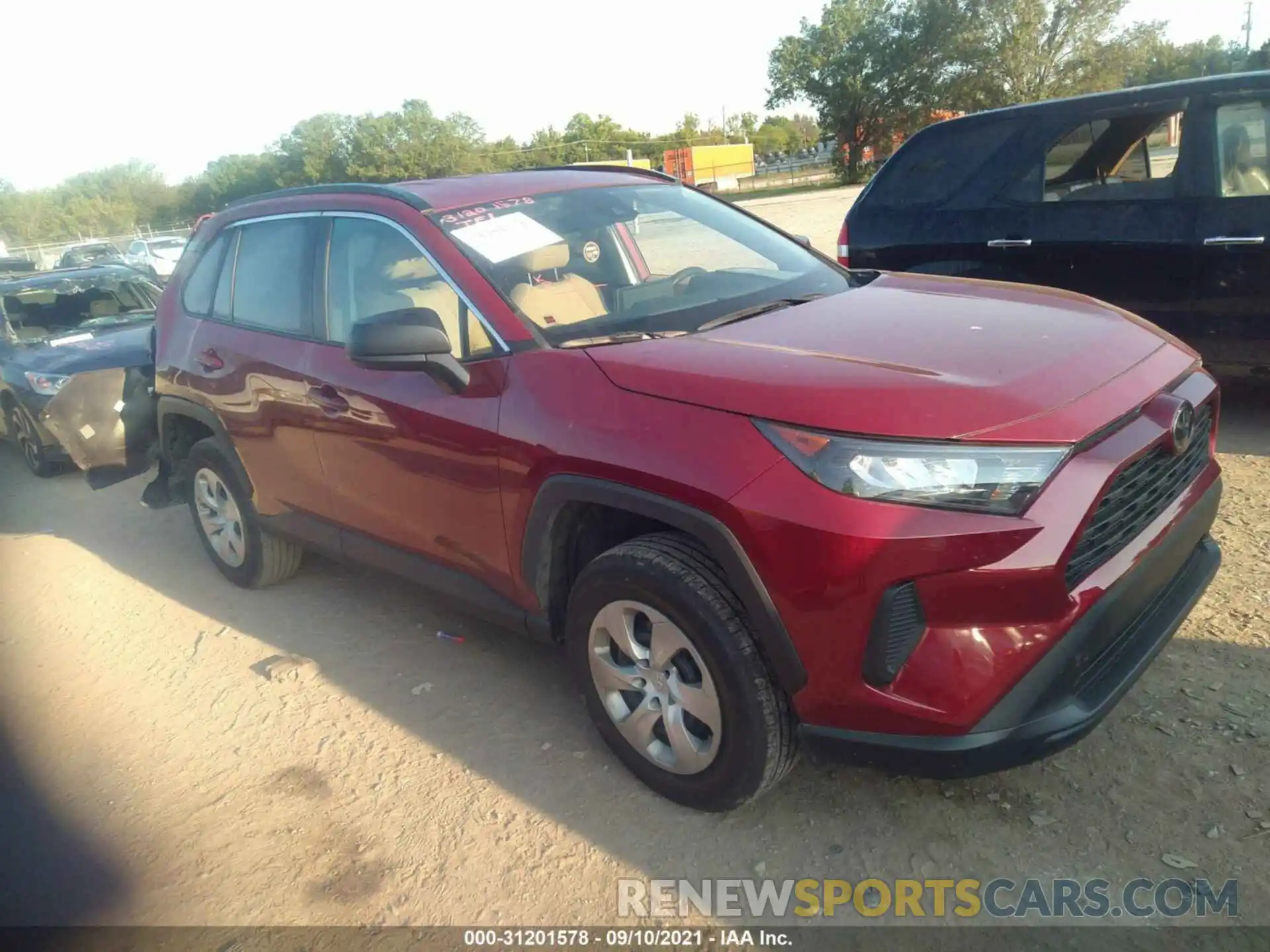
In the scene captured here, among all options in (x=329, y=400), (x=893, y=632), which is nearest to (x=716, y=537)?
(x=893, y=632)

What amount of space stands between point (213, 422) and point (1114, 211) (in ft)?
15.8

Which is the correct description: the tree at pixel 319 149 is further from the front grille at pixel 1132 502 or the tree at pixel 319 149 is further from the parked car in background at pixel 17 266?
the front grille at pixel 1132 502

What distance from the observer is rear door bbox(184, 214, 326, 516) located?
387 centimetres

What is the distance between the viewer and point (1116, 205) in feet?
17.3

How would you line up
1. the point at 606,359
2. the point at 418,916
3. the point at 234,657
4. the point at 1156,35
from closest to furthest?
the point at 418,916
the point at 606,359
the point at 234,657
the point at 1156,35

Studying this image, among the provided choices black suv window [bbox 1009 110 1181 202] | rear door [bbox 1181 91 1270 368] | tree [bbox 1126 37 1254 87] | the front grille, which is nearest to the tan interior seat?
the front grille

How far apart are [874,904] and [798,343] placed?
1.51 m

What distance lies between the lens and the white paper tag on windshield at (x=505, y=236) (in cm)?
328

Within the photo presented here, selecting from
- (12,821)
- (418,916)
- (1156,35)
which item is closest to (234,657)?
(12,821)

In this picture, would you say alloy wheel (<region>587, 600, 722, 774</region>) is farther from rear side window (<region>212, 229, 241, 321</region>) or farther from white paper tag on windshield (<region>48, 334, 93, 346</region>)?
white paper tag on windshield (<region>48, 334, 93, 346</region>)

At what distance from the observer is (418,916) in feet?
8.53

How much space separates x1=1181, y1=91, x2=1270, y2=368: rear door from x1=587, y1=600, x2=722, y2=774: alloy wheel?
3903 mm

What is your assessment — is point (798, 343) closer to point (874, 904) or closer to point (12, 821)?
point (874, 904)

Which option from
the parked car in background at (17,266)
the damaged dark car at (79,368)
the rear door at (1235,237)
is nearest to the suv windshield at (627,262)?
the rear door at (1235,237)
